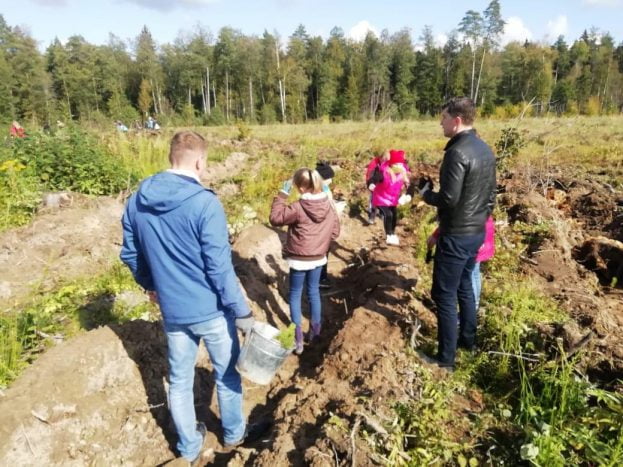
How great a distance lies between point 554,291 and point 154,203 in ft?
15.3

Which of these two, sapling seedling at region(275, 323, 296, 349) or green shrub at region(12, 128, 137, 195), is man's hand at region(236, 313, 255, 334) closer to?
sapling seedling at region(275, 323, 296, 349)

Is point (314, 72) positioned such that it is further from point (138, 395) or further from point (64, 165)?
point (138, 395)

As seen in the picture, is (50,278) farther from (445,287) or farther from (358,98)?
(358,98)

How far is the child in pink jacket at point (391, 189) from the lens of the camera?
21.3 ft

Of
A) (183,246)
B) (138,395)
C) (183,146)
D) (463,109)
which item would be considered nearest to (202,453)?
(138,395)

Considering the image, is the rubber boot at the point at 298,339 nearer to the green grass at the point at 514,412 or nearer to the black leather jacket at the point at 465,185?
the green grass at the point at 514,412

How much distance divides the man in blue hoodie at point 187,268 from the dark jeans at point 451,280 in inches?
63.2

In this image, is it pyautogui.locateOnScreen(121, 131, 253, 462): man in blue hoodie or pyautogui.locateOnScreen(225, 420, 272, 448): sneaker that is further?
pyautogui.locateOnScreen(225, 420, 272, 448): sneaker

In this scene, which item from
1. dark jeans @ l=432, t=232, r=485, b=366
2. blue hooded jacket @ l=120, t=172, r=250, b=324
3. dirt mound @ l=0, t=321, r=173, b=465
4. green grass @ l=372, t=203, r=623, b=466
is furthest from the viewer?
dark jeans @ l=432, t=232, r=485, b=366

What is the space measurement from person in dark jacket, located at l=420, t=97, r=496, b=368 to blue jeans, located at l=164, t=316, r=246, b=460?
172 centimetres

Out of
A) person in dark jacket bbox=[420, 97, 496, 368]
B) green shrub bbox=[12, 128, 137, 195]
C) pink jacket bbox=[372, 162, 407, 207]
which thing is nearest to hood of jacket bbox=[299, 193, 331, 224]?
person in dark jacket bbox=[420, 97, 496, 368]

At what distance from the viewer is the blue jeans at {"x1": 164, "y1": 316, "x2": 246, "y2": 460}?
2652 millimetres

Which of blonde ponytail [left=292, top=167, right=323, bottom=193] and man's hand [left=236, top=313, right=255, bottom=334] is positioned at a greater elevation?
blonde ponytail [left=292, top=167, right=323, bottom=193]

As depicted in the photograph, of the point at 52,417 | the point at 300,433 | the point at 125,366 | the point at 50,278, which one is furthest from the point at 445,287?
the point at 50,278
